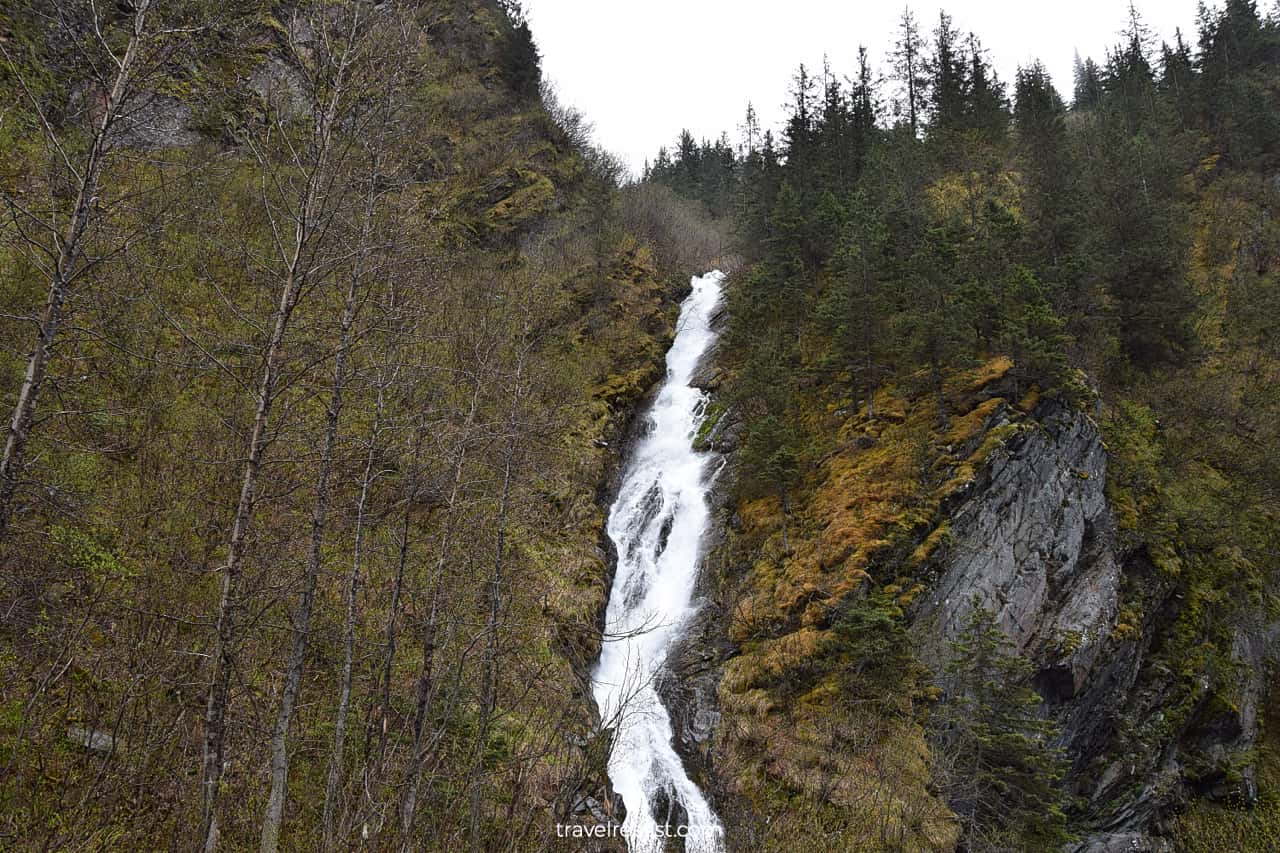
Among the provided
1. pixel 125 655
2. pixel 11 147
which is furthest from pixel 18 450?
pixel 11 147

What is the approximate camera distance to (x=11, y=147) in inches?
546

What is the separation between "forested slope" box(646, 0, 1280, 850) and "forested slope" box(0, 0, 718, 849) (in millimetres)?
4057

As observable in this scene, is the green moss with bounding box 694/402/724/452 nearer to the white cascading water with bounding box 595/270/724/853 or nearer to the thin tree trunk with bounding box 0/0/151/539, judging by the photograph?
the white cascading water with bounding box 595/270/724/853

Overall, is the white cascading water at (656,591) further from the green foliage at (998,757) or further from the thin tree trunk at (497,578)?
the green foliage at (998,757)

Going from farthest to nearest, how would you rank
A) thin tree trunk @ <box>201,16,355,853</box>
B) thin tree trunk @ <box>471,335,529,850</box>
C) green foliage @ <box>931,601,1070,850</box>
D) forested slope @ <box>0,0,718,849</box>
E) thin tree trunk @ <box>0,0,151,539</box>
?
green foliage @ <box>931,601,1070,850</box> → thin tree trunk @ <box>471,335,529,850</box> → forested slope @ <box>0,0,718,849</box> → thin tree trunk @ <box>0,0,151,539</box> → thin tree trunk @ <box>201,16,355,853</box>

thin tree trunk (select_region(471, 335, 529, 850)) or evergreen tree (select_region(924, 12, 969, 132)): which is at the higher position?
evergreen tree (select_region(924, 12, 969, 132))

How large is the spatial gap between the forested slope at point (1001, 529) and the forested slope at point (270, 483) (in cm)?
406

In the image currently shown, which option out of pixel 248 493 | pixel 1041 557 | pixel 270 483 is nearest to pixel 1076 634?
pixel 1041 557

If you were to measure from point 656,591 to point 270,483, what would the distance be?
1111 centimetres

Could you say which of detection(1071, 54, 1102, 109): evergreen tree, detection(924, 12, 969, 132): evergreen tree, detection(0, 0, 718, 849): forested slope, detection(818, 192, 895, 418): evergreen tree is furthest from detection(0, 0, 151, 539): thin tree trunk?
detection(1071, 54, 1102, 109): evergreen tree

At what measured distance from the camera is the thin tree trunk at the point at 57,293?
15.3 ft

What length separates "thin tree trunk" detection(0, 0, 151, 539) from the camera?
4.66 m

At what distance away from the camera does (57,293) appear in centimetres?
477

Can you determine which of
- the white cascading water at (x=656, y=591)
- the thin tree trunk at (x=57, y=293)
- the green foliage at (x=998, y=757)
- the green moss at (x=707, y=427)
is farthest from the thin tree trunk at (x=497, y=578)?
the green moss at (x=707, y=427)
